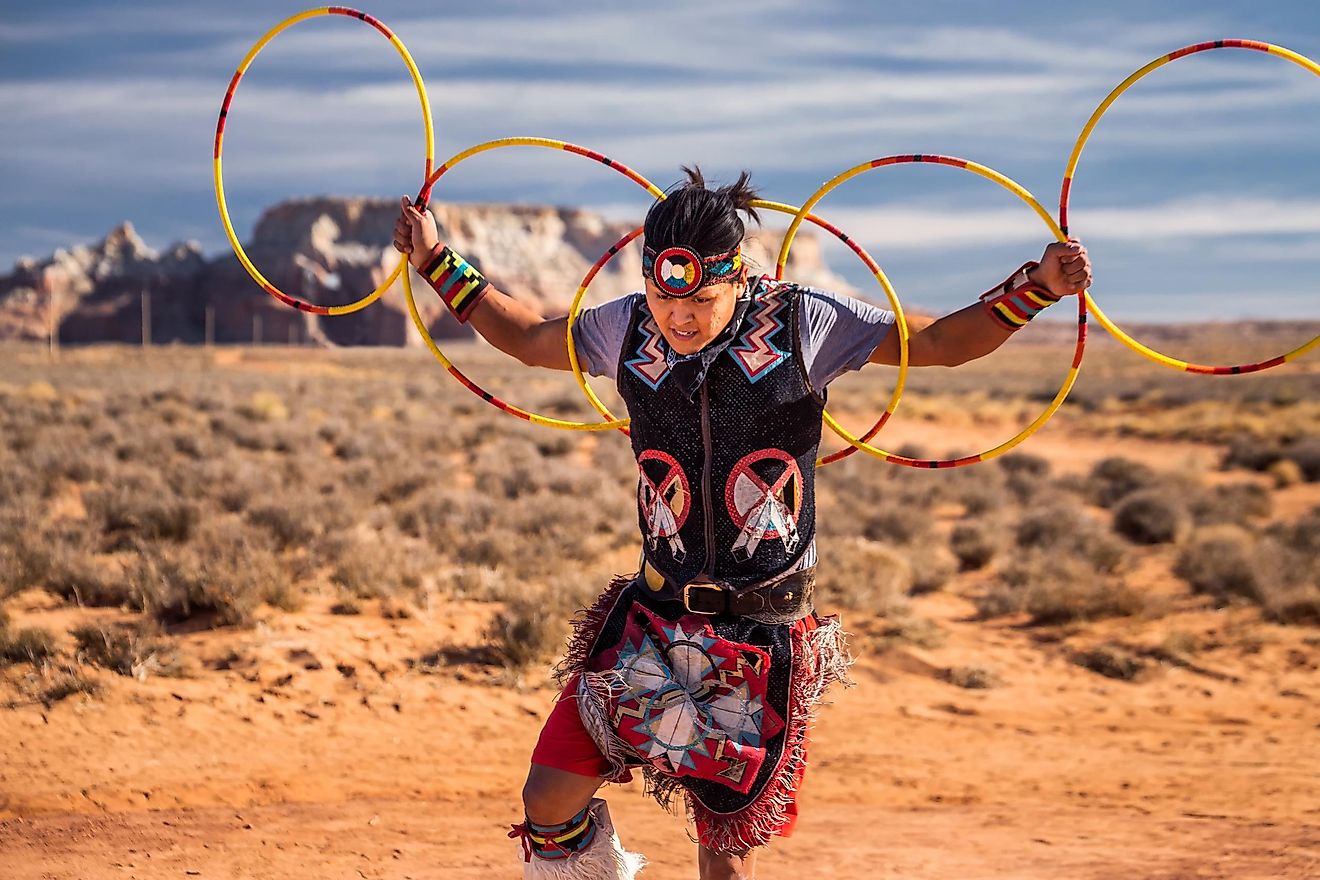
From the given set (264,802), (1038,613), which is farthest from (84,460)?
(1038,613)

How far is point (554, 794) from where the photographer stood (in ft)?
12.1

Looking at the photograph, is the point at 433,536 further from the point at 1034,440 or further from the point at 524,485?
the point at 1034,440

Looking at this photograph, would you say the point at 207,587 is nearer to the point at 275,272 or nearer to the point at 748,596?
the point at 748,596

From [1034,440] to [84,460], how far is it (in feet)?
79.3

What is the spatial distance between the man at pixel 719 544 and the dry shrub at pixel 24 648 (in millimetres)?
5842

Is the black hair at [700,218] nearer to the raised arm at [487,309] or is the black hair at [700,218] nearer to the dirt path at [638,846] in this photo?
Result: the raised arm at [487,309]

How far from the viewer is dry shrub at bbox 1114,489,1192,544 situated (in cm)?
1662

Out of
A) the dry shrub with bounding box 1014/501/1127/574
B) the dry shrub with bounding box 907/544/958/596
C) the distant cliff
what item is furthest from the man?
the distant cliff

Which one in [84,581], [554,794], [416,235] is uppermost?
[416,235]

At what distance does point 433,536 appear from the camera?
12.9 m

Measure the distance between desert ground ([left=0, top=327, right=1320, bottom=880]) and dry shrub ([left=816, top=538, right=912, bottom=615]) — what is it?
56 millimetres

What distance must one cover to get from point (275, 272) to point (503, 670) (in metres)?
115

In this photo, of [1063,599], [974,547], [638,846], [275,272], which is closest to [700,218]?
[638,846]

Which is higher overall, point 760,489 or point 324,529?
point 760,489
